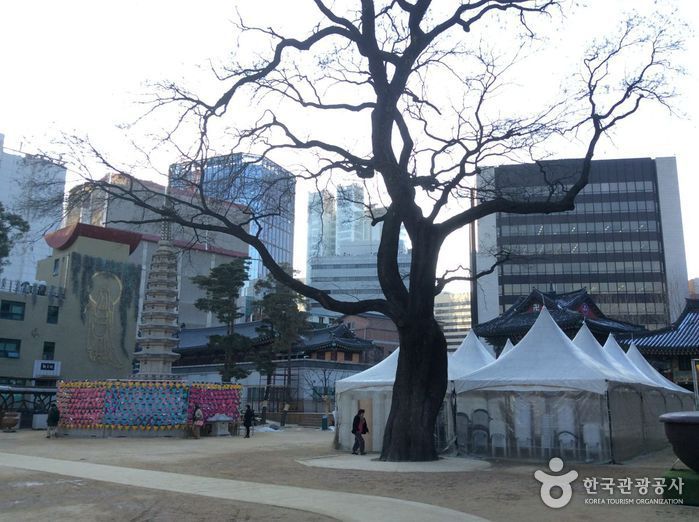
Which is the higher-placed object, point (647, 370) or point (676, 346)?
point (676, 346)

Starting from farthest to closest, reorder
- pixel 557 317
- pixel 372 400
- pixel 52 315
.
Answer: pixel 52 315
pixel 557 317
pixel 372 400

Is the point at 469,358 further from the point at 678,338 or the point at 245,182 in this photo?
the point at 678,338

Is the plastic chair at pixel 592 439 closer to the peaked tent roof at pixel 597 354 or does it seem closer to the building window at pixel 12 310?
the peaked tent roof at pixel 597 354

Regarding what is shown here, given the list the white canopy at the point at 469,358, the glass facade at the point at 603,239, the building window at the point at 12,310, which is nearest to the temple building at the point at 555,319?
the white canopy at the point at 469,358

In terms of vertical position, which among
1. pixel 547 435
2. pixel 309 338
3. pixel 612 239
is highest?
pixel 612 239

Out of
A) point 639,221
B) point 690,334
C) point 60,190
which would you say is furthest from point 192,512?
point 639,221

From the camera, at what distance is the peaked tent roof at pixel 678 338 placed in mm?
32062

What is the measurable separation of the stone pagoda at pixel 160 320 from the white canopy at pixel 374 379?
1482cm

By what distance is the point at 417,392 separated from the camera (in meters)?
15.6

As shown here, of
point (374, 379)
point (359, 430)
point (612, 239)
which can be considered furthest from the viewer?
point (612, 239)

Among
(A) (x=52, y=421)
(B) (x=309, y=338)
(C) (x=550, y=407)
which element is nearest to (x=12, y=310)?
(B) (x=309, y=338)

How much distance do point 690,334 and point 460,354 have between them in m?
17.6

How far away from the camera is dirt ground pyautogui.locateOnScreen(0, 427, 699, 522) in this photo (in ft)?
28.5

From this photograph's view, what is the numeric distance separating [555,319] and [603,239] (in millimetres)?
42517
